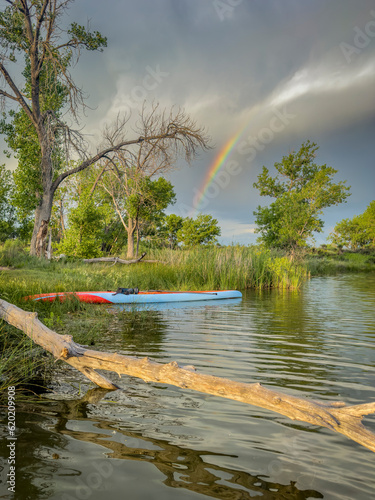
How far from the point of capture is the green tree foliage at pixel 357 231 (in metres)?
52.8

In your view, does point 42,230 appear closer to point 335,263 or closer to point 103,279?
point 103,279

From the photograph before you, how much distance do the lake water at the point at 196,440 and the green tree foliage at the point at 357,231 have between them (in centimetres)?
5302

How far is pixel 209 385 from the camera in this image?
8.84 feet

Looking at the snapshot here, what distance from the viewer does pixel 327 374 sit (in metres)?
4.38

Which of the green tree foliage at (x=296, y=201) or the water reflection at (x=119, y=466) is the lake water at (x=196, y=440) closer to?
the water reflection at (x=119, y=466)

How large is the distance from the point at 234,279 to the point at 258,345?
9040 mm

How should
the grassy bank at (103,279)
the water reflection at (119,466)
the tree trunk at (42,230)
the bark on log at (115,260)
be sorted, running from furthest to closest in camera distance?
the tree trunk at (42,230), the bark on log at (115,260), the grassy bank at (103,279), the water reflection at (119,466)

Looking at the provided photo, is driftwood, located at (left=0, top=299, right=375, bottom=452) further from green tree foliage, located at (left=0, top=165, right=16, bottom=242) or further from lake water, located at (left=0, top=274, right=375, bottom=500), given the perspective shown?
green tree foliage, located at (left=0, top=165, right=16, bottom=242)

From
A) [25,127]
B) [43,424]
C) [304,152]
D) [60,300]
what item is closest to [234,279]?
[60,300]

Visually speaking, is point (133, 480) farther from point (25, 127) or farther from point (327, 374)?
point (25, 127)

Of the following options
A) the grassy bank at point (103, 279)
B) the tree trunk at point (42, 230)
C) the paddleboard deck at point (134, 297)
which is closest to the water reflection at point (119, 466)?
the grassy bank at point (103, 279)

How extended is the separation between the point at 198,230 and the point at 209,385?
52321 mm

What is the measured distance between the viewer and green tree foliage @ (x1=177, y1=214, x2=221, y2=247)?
177ft

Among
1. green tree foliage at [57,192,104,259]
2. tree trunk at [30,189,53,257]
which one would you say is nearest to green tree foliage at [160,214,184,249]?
green tree foliage at [57,192,104,259]
